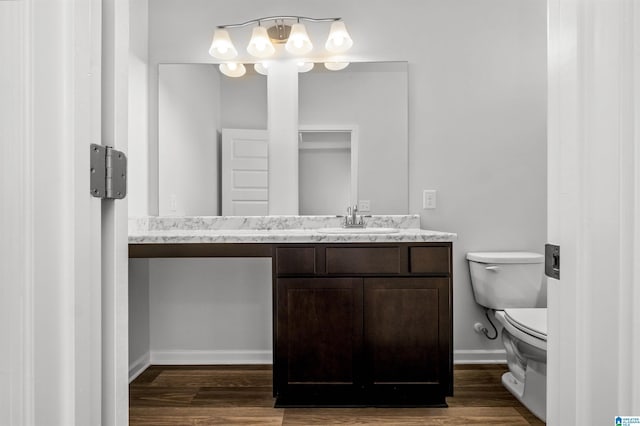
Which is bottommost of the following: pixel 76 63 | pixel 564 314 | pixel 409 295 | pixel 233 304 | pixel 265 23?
pixel 233 304

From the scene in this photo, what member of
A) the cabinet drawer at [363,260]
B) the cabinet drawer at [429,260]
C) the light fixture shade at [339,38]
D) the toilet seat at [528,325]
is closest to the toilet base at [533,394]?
the toilet seat at [528,325]

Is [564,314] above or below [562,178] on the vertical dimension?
below

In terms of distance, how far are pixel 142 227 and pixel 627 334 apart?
2390 millimetres

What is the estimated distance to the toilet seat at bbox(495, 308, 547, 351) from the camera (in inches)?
65.8

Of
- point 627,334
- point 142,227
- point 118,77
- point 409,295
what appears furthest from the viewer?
point 142,227

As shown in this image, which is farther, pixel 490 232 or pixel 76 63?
pixel 490 232

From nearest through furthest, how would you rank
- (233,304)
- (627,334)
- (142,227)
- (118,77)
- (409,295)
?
1. (627,334)
2. (118,77)
3. (409,295)
4. (142,227)
5. (233,304)

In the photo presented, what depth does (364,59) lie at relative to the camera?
2535mm

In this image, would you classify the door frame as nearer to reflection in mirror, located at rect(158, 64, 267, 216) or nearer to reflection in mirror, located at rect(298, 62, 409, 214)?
reflection in mirror, located at rect(298, 62, 409, 214)

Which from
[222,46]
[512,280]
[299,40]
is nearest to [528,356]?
[512,280]

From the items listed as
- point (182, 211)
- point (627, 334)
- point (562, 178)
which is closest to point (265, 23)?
point (182, 211)

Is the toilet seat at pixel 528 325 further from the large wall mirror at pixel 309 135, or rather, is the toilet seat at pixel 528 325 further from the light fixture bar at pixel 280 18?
the light fixture bar at pixel 280 18

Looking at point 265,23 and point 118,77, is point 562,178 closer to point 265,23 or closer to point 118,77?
point 118,77

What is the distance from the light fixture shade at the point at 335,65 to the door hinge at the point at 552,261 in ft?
6.89
